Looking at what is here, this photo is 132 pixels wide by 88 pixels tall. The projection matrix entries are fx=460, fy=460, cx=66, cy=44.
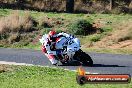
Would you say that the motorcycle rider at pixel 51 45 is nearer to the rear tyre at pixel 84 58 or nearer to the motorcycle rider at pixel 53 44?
the motorcycle rider at pixel 53 44

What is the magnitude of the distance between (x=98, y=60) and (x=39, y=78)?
5.71 m

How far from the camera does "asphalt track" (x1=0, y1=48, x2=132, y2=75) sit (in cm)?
1666

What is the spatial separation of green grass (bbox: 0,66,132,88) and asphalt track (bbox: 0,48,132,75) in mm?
1568

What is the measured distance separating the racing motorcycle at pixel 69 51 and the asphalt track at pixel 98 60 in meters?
0.51

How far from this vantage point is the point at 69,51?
57.1 feet

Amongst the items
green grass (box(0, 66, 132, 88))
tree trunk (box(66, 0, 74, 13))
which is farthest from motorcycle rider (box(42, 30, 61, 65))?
tree trunk (box(66, 0, 74, 13))

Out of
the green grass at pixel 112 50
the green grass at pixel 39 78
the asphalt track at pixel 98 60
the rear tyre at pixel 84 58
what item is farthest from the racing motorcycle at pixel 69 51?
the green grass at pixel 112 50

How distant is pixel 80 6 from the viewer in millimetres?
43750

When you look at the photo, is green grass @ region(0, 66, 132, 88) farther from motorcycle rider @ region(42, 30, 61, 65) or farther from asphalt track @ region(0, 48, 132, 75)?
asphalt track @ region(0, 48, 132, 75)

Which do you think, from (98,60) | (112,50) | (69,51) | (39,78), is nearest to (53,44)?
(69,51)

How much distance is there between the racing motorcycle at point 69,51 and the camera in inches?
687

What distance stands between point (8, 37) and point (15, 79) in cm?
1433

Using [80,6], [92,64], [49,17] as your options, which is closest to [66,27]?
[49,17]

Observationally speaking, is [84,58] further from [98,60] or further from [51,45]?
[98,60]
